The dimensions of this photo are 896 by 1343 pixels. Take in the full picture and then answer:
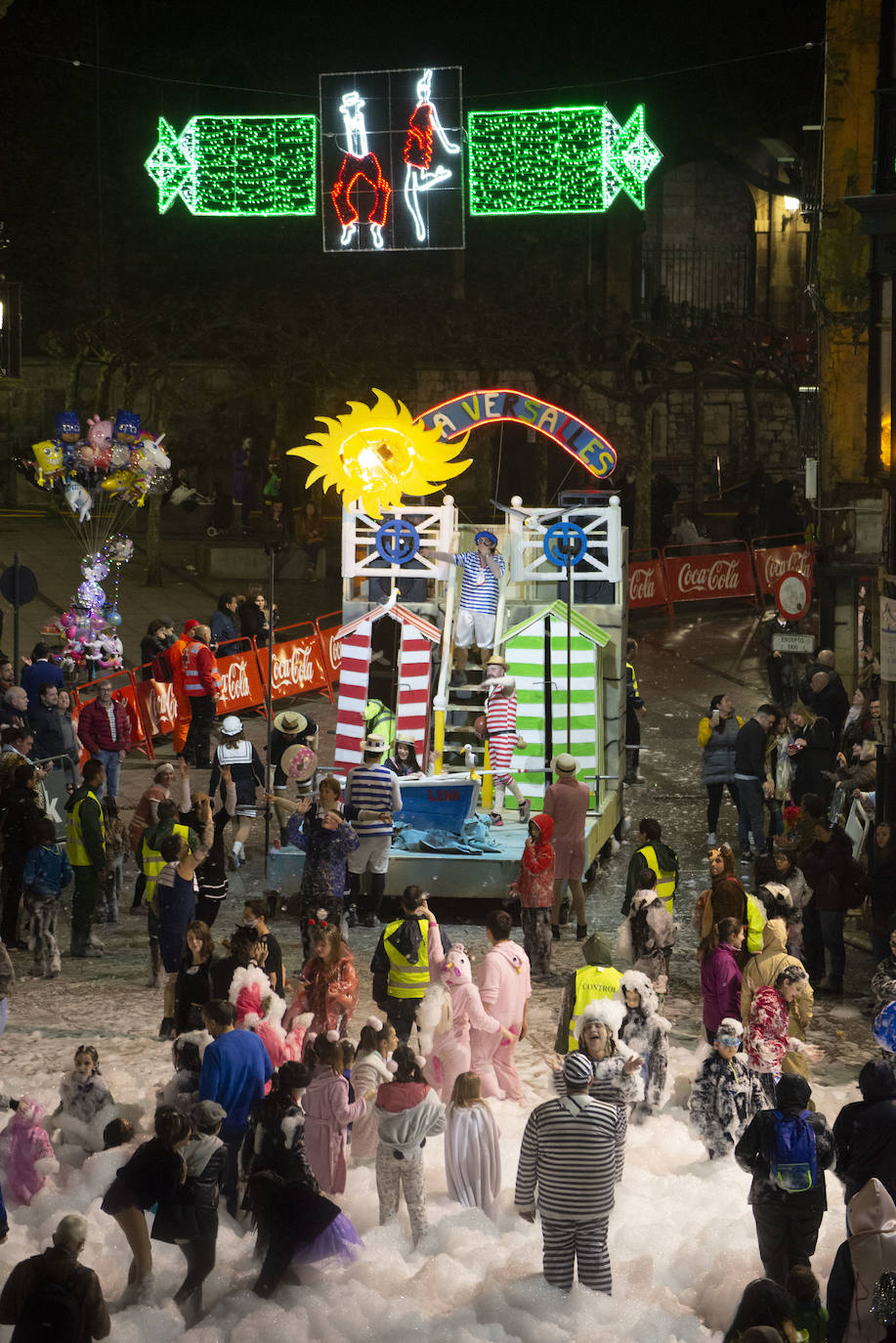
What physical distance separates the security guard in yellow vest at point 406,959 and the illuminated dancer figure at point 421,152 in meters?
17.2

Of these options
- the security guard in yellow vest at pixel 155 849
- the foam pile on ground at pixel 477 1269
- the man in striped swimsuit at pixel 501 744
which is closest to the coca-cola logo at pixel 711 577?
the man in striped swimsuit at pixel 501 744

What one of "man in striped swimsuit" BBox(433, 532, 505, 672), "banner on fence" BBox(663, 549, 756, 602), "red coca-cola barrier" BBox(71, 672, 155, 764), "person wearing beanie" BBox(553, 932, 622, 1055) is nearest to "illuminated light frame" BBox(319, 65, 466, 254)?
"banner on fence" BBox(663, 549, 756, 602)

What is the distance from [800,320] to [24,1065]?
3036 cm

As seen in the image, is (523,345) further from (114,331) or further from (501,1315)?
(501,1315)

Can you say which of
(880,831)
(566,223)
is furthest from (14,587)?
(566,223)

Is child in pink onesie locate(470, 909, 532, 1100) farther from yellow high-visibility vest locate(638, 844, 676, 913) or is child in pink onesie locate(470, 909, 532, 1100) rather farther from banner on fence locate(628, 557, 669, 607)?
banner on fence locate(628, 557, 669, 607)

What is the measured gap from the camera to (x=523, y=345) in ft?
111

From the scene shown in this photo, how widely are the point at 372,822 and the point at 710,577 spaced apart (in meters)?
16.7

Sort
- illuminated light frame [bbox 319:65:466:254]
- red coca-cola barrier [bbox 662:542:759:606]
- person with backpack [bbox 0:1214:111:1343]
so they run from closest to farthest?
1. person with backpack [bbox 0:1214:111:1343]
2. illuminated light frame [bbox 319:65:466:254]
3. red coca-cola barrier [bbox 662:542:759:606]

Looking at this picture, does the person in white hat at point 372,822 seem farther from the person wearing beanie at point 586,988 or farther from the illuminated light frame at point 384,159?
the illuminated light frame at point 384,159

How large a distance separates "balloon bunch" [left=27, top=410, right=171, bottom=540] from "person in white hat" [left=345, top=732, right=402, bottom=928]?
8.96 metres

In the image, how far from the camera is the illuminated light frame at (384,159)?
86.7ft

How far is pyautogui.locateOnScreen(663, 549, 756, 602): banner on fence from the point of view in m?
30.2

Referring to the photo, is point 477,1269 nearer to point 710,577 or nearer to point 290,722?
point 290,722
